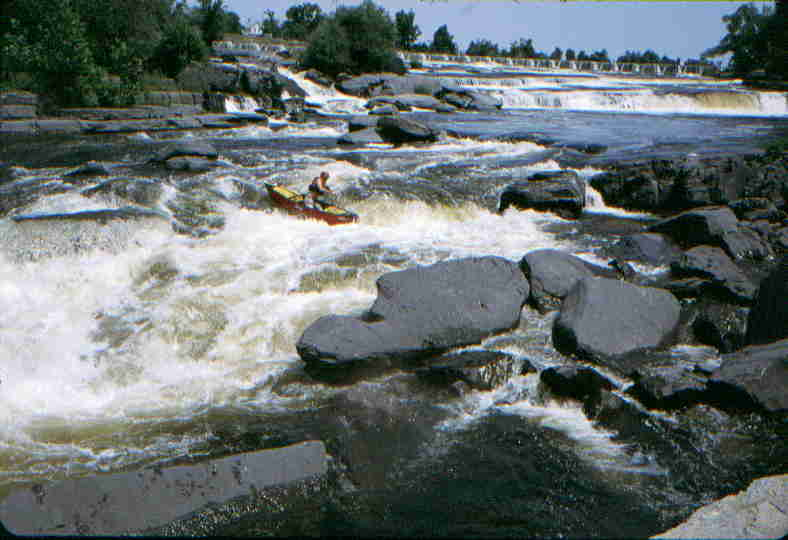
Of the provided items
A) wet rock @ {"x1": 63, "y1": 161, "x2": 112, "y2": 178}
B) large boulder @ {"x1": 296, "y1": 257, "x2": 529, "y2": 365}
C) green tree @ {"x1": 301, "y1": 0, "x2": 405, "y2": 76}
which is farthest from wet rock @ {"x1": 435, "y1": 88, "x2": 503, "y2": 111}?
large boulder @ {"x1": 296, "y1": 257, "x2": 529, "y2": 365}

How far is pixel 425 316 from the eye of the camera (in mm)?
6242

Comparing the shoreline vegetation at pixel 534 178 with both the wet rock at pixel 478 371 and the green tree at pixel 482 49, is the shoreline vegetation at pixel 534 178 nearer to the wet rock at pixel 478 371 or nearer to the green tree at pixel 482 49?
the wet rock at pixel 478 371

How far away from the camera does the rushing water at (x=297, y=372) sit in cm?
415

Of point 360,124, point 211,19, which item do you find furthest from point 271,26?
point 360,124

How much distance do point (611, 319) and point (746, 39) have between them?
4266 centimetres

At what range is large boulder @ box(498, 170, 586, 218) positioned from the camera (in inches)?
428

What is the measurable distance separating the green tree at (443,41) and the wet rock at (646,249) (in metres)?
64.3

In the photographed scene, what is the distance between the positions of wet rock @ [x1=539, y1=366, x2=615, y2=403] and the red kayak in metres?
5.18

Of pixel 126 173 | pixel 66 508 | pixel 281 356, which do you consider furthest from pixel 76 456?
pixel 126 173

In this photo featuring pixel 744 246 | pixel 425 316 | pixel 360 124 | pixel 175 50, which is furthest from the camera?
pixel 175 50

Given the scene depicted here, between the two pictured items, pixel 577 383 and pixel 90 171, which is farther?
pixel 90 171

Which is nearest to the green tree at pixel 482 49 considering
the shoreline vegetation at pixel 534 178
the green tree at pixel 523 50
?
the green tree at pixel 523 50

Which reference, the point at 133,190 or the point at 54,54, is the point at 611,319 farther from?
the point at 54,54

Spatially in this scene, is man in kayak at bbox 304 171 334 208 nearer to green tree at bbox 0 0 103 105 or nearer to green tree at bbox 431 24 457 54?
green tree at bbox 0 0 103 105
